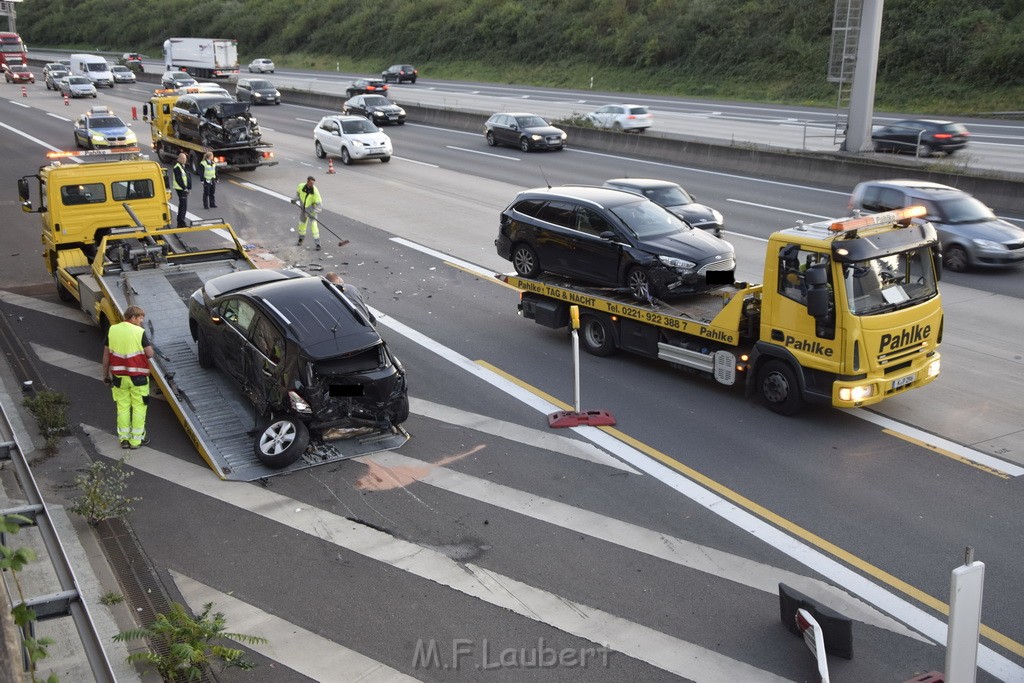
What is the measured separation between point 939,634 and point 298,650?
4.99 meters

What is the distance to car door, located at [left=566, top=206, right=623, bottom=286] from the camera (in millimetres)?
14062

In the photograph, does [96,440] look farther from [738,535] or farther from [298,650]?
[738,535]

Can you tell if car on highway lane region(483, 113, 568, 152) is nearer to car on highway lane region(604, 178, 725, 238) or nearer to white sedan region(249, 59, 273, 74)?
car on highway lane region(604, 178, 725, 238)

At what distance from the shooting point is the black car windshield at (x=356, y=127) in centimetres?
3335

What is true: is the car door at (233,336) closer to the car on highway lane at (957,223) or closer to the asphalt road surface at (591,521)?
the asphalt road surface at (591,521)

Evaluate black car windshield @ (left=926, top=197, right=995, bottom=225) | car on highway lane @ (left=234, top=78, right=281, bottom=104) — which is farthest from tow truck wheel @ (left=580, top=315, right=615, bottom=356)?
car on highway lane @ (left=234, top=78, right=281, bottom=104)

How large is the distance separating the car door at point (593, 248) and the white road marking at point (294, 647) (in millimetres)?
7836

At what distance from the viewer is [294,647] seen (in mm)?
7438

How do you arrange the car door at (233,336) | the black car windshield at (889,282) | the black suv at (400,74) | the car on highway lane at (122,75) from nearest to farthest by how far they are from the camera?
the black car windshield at (889,282), the car door at (233,336), the black suv at (400,74), the car on highway lane at (122,75)

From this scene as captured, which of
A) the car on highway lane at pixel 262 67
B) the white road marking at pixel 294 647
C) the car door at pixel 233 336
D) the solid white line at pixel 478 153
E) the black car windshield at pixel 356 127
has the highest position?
the car on highway lane at pixel 262 67

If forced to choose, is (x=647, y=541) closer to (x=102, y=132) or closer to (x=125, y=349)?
(x=125, y=349)

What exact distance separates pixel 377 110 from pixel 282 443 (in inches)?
1378

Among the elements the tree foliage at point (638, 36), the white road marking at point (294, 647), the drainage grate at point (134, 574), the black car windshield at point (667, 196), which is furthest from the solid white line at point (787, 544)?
the tree foliage at point (638, 36)

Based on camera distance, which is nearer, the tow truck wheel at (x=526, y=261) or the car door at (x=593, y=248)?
the car door at (x=593, y=248)
